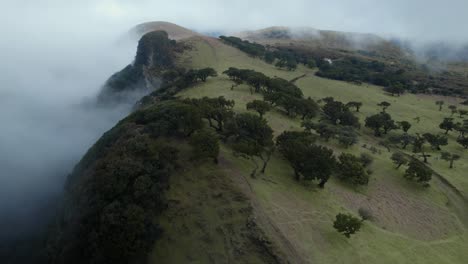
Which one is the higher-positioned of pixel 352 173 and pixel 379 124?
pixel 352 173

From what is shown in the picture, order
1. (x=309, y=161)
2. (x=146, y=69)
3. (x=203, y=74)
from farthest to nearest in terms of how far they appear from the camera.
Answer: (x=146, y=69), (x=203, y=74), (x=309, y=161)

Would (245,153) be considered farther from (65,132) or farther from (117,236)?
(65,132)

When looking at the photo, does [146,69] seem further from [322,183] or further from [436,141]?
[436,141]

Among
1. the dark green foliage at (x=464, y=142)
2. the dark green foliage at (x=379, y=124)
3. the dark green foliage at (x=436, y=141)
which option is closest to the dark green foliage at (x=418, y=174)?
the dark green foliage at (x=436, y=141)

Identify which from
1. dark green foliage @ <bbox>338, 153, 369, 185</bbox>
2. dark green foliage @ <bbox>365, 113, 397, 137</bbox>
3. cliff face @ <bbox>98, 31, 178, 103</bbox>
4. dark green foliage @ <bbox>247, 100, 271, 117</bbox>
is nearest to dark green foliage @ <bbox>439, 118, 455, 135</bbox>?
dark green foliage @ <bbox>365, 113, 397, 137</bbox>

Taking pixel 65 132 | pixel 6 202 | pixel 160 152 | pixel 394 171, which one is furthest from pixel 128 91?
pixel 394 171

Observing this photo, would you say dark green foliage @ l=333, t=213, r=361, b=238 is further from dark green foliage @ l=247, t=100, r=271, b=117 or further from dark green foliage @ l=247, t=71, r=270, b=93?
dark green foliage @ l=247, t=71, r=270, b=93

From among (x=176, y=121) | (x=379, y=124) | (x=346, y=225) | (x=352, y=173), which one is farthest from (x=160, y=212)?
(x=379, y=124)
